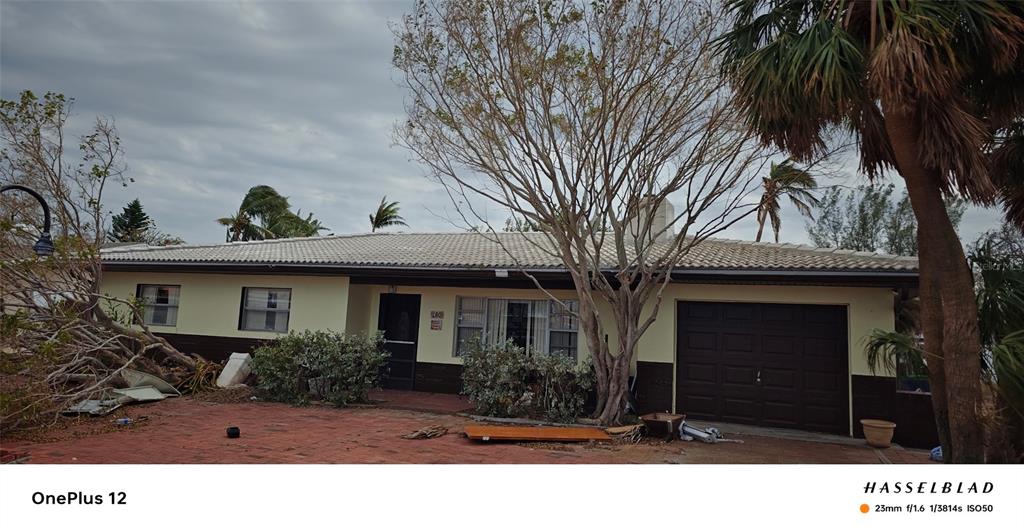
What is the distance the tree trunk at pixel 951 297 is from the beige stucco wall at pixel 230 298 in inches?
418

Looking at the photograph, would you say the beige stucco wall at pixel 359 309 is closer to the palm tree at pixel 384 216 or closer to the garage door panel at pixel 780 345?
the garage door panel at pixel 780 345

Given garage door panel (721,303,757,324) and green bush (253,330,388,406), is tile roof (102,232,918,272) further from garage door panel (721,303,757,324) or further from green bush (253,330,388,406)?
green bush (253,330,388,406)

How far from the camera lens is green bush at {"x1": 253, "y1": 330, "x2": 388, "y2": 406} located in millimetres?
11250

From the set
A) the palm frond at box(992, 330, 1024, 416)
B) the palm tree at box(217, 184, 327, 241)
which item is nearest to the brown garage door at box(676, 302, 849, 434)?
the palm frond at box(992, 330, 1024, 416)

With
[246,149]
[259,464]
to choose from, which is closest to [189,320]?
[246,149]

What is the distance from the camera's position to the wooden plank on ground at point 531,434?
855cm

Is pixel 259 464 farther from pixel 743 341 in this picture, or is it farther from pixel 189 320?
pixel 189 320

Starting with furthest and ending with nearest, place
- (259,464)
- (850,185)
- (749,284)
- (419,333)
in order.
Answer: (419,333) → (749,284) → (850,185) → (259,464)

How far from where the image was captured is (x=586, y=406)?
11.1 m

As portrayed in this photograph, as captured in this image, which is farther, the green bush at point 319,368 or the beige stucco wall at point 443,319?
the beige stucco wall at point 443,319

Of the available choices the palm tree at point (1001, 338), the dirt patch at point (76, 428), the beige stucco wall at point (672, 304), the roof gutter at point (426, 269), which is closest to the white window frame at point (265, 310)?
the roof gutter at point (426, 269)

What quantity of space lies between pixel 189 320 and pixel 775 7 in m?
13.7

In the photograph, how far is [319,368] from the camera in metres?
11.3

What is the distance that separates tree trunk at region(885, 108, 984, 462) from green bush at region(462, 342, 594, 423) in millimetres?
5186
